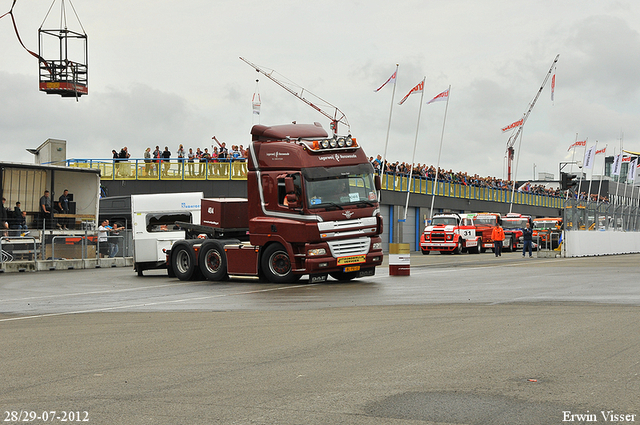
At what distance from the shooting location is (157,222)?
84.0 feet

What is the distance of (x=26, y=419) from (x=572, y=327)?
23.2 ft

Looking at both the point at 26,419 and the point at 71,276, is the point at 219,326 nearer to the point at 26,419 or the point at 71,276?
the point at 26,419

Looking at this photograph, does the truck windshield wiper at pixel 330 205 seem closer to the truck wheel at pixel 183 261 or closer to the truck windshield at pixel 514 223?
the truck wheel at pixel 183 261

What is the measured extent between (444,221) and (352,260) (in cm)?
3040

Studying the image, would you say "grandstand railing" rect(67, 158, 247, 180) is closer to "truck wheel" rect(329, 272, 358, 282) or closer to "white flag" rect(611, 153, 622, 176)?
"truck wheel" rect(329, 272, 358, 282)

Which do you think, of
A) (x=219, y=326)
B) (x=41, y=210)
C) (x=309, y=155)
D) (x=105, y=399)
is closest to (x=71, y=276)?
(x=41, y=210)

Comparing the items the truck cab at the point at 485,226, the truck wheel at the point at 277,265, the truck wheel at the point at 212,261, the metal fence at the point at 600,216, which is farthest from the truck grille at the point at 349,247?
the truck cab at the point at 485,226

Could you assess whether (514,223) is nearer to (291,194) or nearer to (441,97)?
(441,97)

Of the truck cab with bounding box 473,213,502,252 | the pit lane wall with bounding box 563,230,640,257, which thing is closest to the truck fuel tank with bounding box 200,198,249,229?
the pit lane wall with bounding box 563,230,640,257

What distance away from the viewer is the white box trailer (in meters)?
25.5

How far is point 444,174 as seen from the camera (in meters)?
61.1

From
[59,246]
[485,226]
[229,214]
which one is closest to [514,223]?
[485,226]

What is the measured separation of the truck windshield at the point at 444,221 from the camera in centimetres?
4883

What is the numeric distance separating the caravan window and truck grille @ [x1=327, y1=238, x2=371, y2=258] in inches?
315
